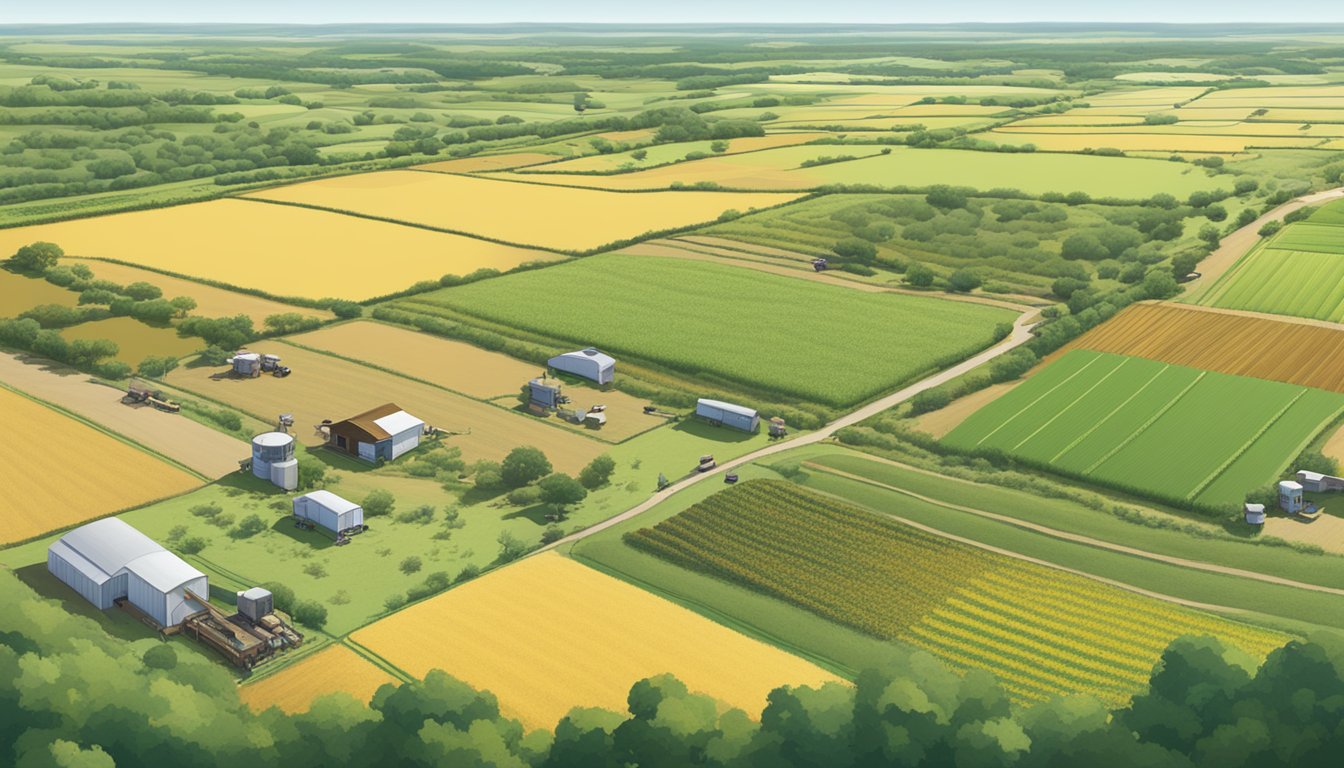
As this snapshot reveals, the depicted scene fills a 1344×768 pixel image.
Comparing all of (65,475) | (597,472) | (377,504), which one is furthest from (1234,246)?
(65,475)

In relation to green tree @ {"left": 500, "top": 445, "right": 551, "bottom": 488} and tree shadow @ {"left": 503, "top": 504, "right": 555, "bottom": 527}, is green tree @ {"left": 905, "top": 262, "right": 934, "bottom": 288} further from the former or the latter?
tree shadow @ {"left": 503, "top": 504, "right": 555, "bottom": 527}

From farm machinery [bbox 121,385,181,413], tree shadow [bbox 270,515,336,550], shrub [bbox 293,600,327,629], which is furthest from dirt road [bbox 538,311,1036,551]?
farm machinery [bbox 121,385,181,413]

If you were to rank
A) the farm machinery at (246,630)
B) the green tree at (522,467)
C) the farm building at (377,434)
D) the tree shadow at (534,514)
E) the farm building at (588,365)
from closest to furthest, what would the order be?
the farm machinery at (246,630), the tree shadow at (534,514), the green tree at (522,467), the farm building at (377,434), the farm building at (588,365)

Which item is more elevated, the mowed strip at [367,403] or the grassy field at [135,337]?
the mowed strip at [367,403]

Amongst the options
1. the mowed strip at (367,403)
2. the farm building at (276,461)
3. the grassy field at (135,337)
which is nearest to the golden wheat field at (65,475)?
the farm building at (276,461)

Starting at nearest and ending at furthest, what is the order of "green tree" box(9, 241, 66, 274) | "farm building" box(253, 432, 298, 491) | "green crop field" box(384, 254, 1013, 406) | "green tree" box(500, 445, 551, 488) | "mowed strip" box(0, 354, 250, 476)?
"farm building" box(253, 432, 298, 491)
"green tree" box(500, 445, 551, 488)
"mowed strip" box(0, 354, 250, 476)
"green crop field" box(384, 254, 1013, 406)
"green tree" box(9, 241, 66, 274)

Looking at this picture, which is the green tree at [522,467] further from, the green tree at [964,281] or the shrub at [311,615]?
the green tree at [964,281]

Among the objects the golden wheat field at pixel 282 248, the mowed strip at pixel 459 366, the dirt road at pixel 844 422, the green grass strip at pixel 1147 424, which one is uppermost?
the green grass strip at pixel 1147 424
